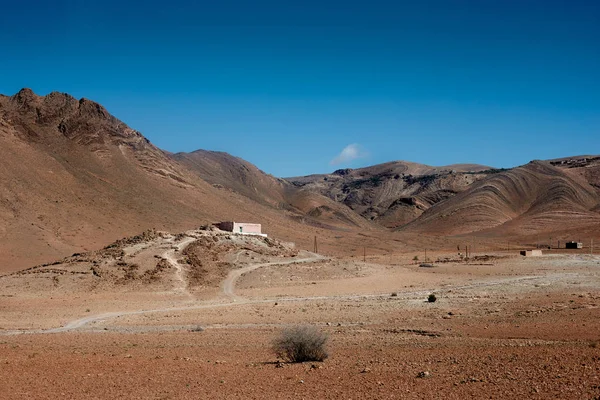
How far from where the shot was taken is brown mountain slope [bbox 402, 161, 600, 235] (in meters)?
115

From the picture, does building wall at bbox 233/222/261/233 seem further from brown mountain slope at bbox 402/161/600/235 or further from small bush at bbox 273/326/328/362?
brown mountain slope at bbox 402/161/600/235

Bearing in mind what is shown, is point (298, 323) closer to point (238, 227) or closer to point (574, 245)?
point (238, 227)

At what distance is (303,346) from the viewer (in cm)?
1516

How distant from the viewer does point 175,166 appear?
10206 cm

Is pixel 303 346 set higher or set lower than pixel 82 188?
lower

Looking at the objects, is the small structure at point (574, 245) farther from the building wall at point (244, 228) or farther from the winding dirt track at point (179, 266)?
the winding dirt track at point (179, 266)

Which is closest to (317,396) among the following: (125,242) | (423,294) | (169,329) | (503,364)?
(503,364)

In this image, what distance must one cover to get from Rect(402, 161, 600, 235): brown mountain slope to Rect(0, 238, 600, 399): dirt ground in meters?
77.3

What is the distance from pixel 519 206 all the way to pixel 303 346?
12937 cm

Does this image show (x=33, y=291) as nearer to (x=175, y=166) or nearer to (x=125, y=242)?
(x=125, y=242)

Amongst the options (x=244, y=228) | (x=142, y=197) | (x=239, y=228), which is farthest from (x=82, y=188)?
(x=239, y=228)

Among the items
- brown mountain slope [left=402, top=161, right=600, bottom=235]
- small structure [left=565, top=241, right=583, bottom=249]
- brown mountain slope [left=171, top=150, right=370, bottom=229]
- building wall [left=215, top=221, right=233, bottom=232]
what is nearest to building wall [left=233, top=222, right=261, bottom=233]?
building wall [left=215, top=221, right=233, bottom=232]

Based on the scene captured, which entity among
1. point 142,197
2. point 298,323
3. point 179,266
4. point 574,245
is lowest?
point 298,323

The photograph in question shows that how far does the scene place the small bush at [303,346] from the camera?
15.2 metres
